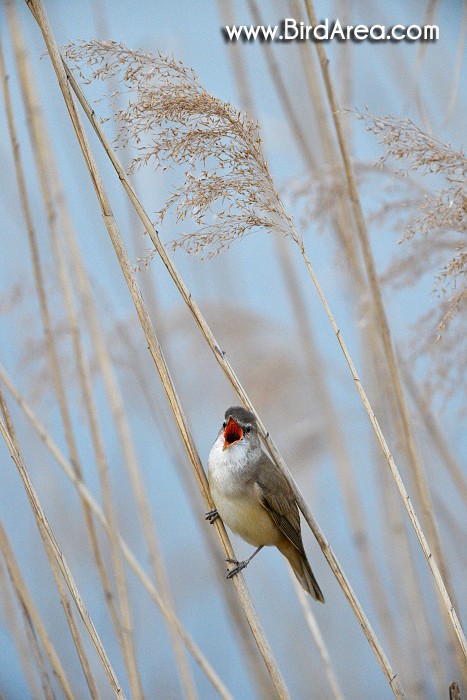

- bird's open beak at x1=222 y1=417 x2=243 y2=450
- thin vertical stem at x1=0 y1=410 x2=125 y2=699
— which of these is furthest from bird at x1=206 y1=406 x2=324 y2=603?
thin vertical stem at x1=0 y1=410 x2=125 y2=699

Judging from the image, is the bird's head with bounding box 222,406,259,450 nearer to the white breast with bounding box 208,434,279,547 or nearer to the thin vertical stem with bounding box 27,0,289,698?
the white breast with bounding box 208,434,279,547

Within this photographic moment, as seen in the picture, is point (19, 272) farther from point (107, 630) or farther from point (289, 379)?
point (107, 630)

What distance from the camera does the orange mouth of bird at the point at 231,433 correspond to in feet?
5.06

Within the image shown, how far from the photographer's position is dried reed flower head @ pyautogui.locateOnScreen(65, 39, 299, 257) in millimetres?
1222

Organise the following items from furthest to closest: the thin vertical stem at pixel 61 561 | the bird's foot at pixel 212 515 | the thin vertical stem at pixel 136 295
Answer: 1. the bird's foot at pixel 212 515
2. the thin vertical stem at pixel 61 561
3. the thin vertical stem at pixel 136 295

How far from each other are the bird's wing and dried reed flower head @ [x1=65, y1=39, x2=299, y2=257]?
1.96 feet

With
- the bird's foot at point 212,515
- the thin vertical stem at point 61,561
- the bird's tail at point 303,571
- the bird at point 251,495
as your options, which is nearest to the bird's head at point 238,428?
the bird at point 251,495

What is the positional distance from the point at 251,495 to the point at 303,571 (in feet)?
0.78

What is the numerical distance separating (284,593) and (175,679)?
626mm

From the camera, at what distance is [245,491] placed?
61.2 inches

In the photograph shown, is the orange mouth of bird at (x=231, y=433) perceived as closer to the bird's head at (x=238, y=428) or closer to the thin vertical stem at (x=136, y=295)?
the bird's head at (x=238, y=428)

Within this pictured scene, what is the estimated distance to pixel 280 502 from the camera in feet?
5.21

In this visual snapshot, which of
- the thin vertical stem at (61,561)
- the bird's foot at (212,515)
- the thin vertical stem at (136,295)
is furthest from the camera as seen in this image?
the bird's foot at (212,515)

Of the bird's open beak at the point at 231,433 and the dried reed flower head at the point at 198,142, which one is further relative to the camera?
the bird's open beak at the point at 231,433
